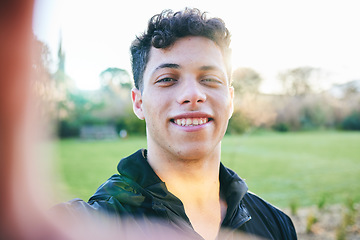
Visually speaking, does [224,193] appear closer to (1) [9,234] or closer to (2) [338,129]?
(1) [9,234]

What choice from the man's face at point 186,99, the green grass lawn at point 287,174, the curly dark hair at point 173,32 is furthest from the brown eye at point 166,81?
the green grass lawn at point 287,174

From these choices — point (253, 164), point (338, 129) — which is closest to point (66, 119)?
point (253, 164)

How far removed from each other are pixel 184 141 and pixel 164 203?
1.25ft

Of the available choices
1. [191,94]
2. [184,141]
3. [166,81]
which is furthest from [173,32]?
[184,141]

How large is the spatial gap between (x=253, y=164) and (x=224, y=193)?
49.4ft

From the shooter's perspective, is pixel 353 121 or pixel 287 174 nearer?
pixel 287 174

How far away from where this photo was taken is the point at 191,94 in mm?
1686

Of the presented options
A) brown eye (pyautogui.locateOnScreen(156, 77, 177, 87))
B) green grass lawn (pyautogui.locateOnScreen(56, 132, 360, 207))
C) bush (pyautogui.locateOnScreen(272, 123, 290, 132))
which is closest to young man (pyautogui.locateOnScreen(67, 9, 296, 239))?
brown eye (pyautogui.locateOnScreen(156, 77, 177, 87))

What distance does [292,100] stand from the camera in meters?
27.8

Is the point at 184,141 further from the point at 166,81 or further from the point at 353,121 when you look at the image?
the point at 353,121

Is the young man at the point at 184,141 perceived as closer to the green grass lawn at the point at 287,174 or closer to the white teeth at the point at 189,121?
the white teeth at the point at 189,121

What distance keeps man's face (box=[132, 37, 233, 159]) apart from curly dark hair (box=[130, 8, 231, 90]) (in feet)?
0.18

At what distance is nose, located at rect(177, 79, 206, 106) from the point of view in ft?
5.52

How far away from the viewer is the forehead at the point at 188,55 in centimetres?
179
